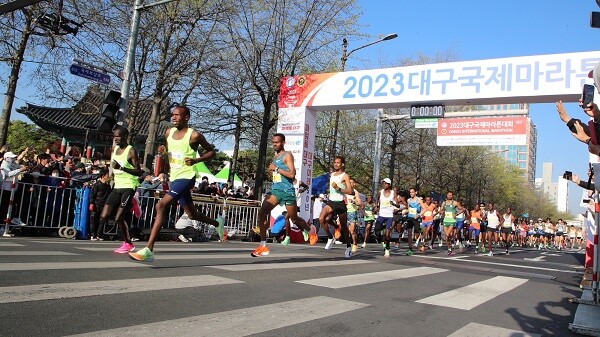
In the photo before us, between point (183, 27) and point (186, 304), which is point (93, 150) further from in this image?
point (186, 304)

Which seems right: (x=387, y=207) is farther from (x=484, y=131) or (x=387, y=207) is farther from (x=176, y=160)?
(x=484, y=131)

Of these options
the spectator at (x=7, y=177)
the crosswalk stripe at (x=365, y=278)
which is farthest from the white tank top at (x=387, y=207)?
the spectator at (x=7, y=177)

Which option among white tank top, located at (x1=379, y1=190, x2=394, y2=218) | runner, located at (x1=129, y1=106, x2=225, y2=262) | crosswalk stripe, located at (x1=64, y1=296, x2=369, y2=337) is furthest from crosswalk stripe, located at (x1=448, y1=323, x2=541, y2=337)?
white tank top, located at (x1=379, y1=190, x2=394, y2=218)

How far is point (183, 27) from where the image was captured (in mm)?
18156

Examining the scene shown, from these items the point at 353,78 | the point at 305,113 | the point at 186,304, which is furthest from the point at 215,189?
the point at 186,304

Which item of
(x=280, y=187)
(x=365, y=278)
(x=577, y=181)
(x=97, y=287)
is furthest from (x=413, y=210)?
(x=97, y=287)

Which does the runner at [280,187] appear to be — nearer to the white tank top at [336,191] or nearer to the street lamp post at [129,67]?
the white tank top at [336,191]

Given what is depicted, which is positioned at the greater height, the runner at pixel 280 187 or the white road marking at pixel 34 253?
the runner at pixel 280 187

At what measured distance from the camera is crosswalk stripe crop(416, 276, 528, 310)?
5.22 m

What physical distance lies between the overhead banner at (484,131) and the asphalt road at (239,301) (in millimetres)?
11829

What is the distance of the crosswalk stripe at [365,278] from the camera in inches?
228

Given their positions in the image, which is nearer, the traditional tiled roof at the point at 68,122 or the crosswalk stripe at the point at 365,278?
the crosswalk stripe at the point at 365,278

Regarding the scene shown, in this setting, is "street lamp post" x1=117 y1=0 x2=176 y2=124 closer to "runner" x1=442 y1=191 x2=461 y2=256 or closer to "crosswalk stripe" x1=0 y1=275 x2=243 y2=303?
"crosswalk stripe" x1=0 y1=275 x2=243 y2=303

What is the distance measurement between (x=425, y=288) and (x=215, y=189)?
11.3 m
